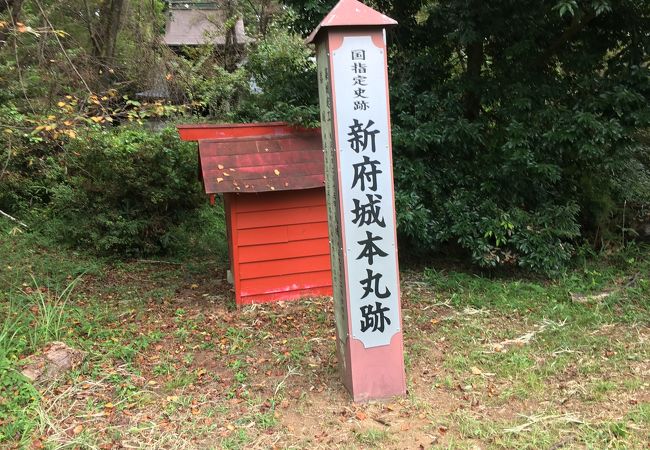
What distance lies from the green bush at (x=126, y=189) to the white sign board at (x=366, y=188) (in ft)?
16.3

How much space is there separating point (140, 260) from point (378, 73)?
18.8 feet

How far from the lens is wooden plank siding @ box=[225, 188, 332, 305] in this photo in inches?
225

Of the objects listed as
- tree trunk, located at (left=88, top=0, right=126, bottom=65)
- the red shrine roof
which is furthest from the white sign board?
tree trunk, located at (left=88, top=0, right=126, bottom=65)

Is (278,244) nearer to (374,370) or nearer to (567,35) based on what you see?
(374,370)

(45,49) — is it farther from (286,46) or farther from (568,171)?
(568,171)

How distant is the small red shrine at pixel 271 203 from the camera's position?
547 centimetres

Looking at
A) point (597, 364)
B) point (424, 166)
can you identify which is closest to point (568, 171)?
point (424, 166)

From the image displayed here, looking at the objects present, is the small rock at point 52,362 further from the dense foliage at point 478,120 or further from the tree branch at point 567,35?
the tree branch at point 567,35

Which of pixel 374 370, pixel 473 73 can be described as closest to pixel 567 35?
pixel 473 73

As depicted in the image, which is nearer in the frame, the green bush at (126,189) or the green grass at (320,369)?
the green grass at (320,369)

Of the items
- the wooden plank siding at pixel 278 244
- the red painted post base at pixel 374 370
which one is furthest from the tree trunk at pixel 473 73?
the red painted post base at pixel 374 370

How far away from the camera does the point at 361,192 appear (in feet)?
11.5

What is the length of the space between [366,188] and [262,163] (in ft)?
7.52

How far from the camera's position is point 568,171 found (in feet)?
22.5
